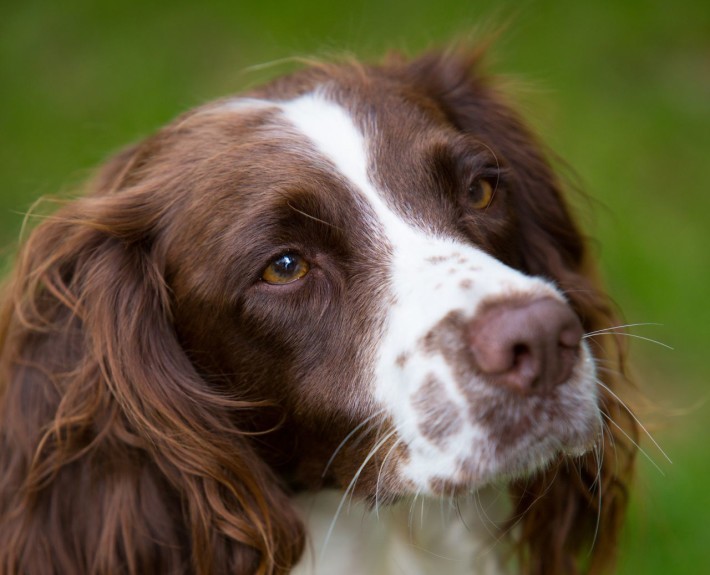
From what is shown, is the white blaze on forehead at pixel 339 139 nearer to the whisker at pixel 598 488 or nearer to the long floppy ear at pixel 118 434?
the long floppy ear at pixel 118 434

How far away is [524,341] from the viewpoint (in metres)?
2.29

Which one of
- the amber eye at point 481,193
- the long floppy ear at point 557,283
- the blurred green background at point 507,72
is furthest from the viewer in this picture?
the blurred green background at point 507,72

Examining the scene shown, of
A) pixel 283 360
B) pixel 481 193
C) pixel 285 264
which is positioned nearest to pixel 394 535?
pixel 283 360

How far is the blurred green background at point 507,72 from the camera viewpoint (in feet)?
19.3

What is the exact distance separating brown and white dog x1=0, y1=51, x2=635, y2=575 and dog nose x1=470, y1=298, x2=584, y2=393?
2cm

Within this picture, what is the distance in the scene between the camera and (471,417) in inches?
95.0

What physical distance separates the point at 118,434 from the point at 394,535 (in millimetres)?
907

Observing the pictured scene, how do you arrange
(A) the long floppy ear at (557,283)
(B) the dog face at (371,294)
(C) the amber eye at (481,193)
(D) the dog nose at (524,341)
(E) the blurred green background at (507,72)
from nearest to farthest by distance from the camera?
(D) the dog nose at (524,341) < (B) the dog face at (371,294) < (C) the amber eye at (481,193) < (A) the long floppy ear at (557,283) < (E) the blurred green background at (507,72)

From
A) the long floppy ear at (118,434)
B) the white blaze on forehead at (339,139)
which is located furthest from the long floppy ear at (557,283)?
the long floppy ear at (118,434)

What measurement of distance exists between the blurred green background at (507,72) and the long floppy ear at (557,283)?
2.21 metres

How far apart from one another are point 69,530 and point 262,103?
1.42 meters

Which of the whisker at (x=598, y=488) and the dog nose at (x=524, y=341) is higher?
the dog nose at (x=524, y=341)

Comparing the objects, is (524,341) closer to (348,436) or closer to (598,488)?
(348,436)

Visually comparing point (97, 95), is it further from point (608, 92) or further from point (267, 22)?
point (608, 92)
